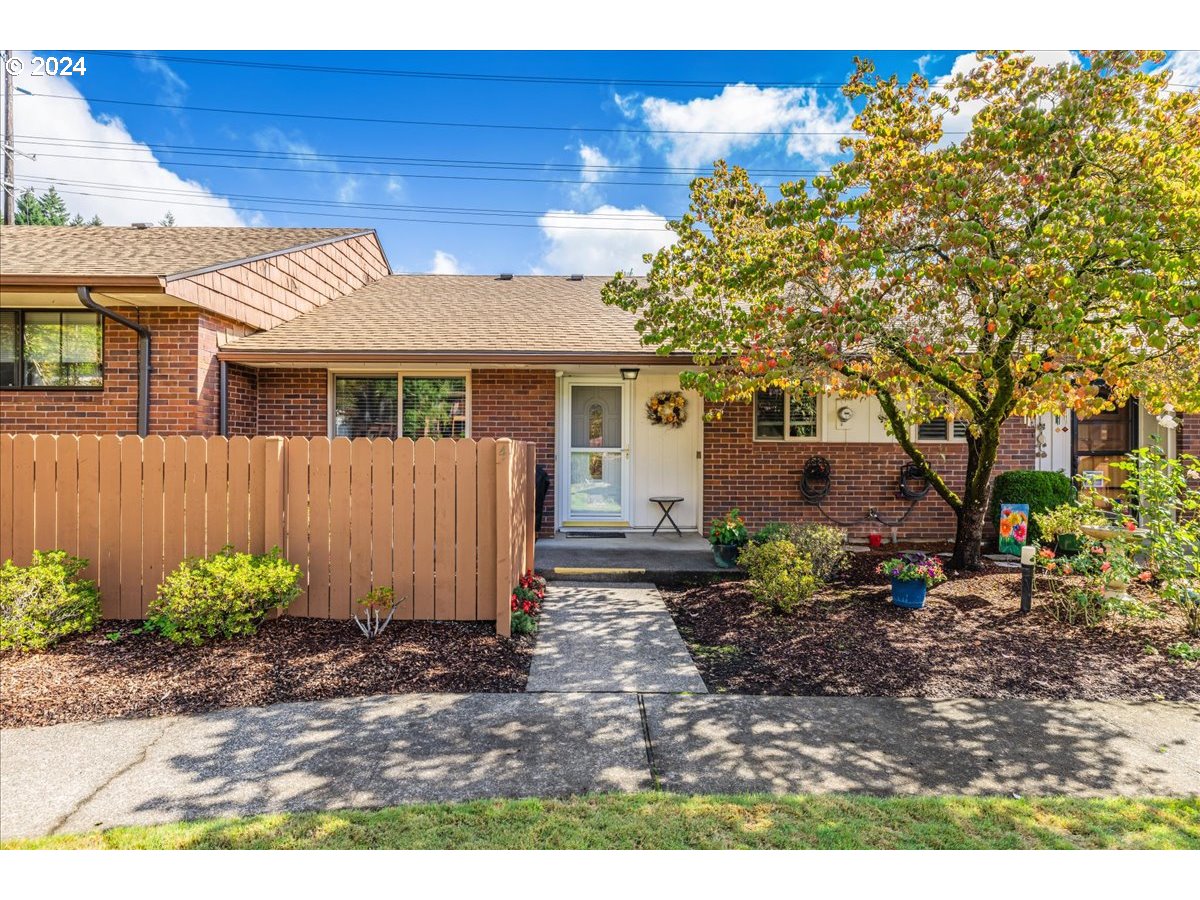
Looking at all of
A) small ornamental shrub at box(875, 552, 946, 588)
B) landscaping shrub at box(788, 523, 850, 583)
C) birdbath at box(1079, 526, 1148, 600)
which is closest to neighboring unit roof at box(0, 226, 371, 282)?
landscaping shrub at box(788, 523, 850, 583)

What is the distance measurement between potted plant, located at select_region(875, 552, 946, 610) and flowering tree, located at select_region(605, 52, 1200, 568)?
5.46 ft

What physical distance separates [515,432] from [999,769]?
6.76m

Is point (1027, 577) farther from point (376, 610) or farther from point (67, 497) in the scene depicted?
point (67, 497)

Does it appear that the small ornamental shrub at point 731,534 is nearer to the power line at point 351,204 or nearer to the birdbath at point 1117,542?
the birdbath at point 1117,542

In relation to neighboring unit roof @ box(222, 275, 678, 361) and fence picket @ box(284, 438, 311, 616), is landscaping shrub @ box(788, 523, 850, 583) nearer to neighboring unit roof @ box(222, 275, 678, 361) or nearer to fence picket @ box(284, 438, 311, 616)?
neighboring unit roof @ box(222, 275, 678, 361)

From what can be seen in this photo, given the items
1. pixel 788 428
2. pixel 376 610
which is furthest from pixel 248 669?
pixel 788 428

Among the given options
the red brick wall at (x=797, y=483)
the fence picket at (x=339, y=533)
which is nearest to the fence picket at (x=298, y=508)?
the fence picket at (x=339, y=533)

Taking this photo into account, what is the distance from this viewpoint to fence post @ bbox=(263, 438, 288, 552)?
187 inches

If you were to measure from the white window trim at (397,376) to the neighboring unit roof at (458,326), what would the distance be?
52cm

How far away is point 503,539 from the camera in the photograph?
4711 mm

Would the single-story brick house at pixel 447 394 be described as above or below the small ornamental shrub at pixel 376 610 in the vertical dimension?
above

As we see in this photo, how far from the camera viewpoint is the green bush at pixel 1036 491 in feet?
25.6

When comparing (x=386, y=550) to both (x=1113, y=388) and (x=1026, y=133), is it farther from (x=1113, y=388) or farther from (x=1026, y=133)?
(x=1113, y=388)

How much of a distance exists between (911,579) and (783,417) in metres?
3.63
